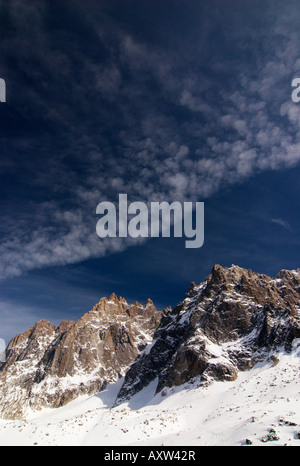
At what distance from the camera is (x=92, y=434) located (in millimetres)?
30438

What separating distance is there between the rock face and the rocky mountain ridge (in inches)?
21.9

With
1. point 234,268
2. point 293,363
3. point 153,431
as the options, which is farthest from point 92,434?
point 234,268

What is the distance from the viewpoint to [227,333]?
7794 cm

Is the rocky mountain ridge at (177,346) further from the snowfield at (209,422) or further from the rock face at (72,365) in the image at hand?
the snowfield at (209,422)

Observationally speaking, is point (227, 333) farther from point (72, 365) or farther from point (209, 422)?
point (72, 365)

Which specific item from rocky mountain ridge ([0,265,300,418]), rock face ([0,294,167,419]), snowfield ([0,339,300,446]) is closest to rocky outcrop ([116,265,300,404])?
rocky mountain ridge ([0,265,300,418])

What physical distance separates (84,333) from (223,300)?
121514mm

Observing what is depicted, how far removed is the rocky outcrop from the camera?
66.1 m

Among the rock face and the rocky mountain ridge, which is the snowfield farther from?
the rock face

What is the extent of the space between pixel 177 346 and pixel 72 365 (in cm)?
9370

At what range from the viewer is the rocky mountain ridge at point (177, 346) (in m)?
69.1

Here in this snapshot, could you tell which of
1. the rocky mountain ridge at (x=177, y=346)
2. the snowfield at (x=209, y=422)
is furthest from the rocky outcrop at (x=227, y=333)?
the snowfield at (x=209, y=422)

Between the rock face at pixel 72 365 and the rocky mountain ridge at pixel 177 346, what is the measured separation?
1.83 feet

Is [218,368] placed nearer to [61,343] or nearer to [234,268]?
[234,268]
